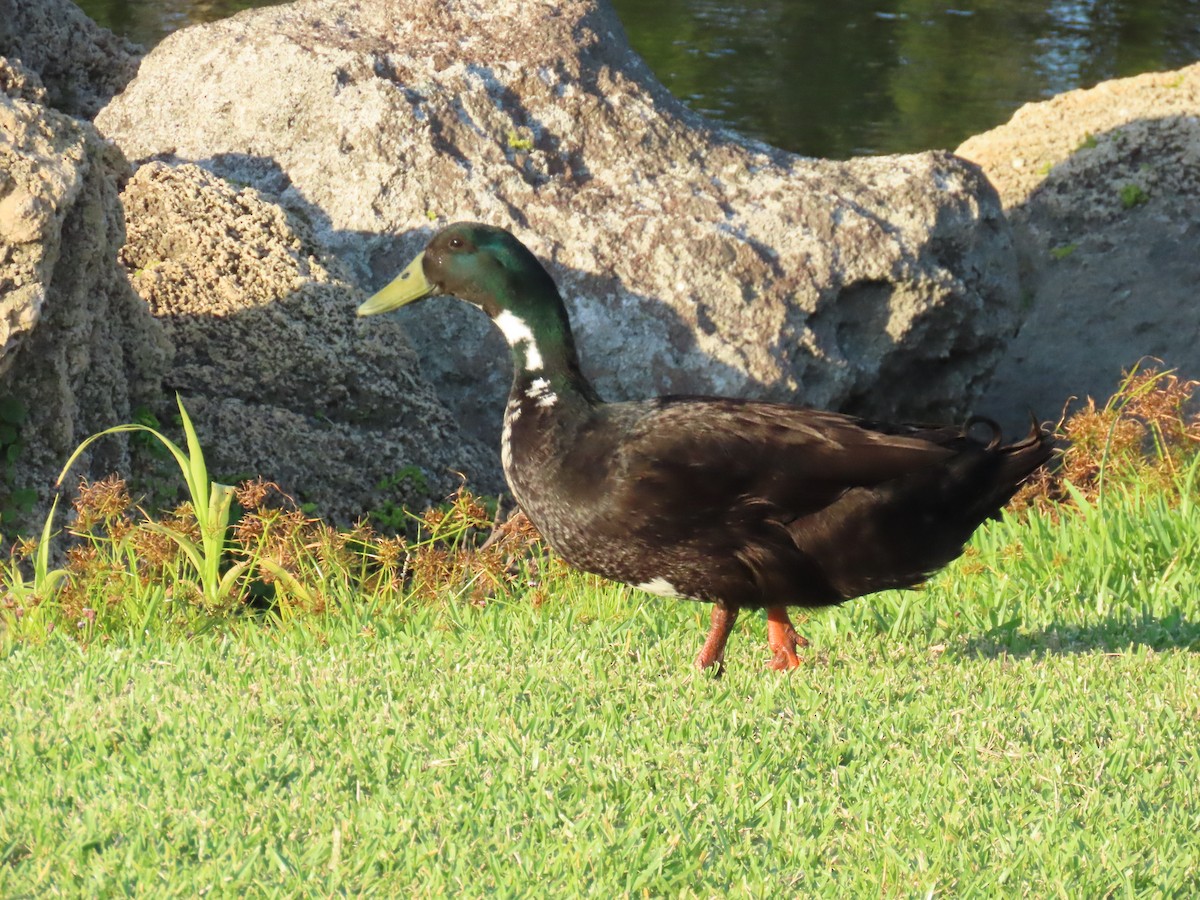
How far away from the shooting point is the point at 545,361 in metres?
4.91

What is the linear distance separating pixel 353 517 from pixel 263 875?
10.6 ft

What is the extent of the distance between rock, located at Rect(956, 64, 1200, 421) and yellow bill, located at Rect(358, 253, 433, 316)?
187 inches

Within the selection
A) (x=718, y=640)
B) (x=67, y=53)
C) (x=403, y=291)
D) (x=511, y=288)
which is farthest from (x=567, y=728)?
(x=67, y=53)

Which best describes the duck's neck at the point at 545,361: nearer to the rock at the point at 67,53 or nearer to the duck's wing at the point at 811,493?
the duck's wing at the point at 811,493

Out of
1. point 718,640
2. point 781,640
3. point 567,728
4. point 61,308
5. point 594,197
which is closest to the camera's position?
point 567,728

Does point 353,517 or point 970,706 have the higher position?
point 970,706

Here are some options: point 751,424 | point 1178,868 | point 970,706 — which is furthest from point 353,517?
point 1178,868

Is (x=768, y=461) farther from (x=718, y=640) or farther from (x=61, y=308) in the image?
(x=61, y=308)

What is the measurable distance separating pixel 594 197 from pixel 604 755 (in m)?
3.98

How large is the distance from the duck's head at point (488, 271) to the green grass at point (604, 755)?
103 cm

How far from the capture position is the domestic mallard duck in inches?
176

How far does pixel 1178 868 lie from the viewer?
3.34 meters

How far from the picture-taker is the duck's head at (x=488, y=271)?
16.4ft

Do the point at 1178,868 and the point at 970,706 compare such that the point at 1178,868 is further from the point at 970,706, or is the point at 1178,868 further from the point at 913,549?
the point at 913,549
